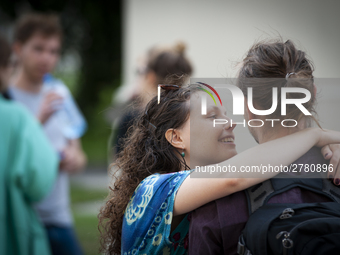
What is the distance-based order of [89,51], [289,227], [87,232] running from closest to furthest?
[289,227] < [87,232] < [89,51]

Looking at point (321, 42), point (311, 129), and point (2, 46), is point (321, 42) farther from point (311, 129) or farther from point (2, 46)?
point (2, 46)

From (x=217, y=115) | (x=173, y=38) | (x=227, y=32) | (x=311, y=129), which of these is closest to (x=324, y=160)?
(x=311, y=129)

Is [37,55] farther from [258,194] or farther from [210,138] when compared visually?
[258,194]

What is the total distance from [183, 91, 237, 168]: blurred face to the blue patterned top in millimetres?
108

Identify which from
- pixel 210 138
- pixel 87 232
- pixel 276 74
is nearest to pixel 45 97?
pixel 210 138

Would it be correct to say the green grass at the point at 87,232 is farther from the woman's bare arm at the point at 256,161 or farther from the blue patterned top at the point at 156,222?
the woman's bare arm at the point at 256,161

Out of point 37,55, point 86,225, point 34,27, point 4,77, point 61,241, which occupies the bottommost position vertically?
point 86,225

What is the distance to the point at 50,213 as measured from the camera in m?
3.00

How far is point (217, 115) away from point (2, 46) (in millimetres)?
1516

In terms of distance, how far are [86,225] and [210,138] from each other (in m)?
5.27

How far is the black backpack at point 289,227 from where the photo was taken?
1095 millimetres

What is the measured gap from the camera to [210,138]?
1412mm

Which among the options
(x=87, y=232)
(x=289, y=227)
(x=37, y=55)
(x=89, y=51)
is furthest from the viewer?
(x=89, y=51)

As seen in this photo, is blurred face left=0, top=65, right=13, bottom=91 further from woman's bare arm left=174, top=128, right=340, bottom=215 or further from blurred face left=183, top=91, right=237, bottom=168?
woman's bare arm left=174, top=128, right=340, bottom=215
